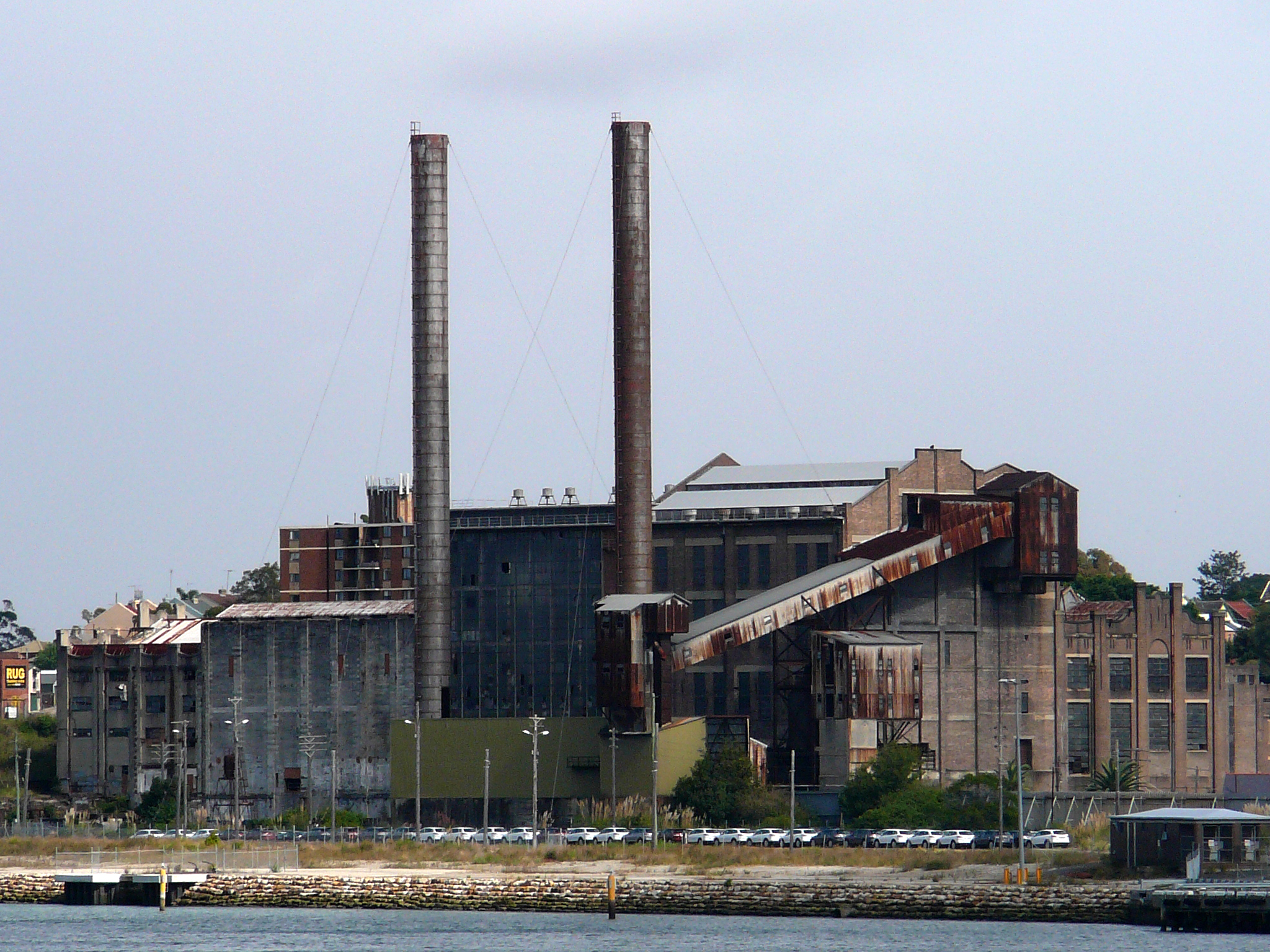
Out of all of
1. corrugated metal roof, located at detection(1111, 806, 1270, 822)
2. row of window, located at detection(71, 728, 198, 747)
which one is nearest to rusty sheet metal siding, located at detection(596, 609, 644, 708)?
row of window, located at detection(71, 728, 198, 747)

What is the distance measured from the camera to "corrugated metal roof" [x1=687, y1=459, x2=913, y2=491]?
149 m

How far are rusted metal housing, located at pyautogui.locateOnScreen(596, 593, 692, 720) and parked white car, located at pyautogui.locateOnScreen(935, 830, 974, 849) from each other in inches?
794

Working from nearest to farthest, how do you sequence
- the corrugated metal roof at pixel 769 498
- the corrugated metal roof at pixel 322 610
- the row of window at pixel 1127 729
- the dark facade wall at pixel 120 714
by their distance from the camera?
the corrugated metal roof at pixel 322 610 → the row of window at pixel 1127 729 → the corrugated metal roof at pixel 769 498 → the dark facade wall at pixel 120 714

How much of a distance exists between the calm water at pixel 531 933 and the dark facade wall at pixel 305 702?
138 feet

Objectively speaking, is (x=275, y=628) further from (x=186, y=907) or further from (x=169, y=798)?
(x=186, y=907)

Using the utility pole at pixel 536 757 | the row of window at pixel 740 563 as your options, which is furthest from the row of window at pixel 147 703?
the row of window at pixel 740 563

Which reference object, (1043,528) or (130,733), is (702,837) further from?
(130,733)

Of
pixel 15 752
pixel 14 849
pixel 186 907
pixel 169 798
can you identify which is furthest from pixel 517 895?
pixel 15 752

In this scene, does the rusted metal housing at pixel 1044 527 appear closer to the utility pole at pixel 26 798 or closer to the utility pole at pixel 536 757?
the utility pole at pixel 536 757

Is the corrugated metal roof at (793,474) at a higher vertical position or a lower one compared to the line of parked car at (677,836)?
higher

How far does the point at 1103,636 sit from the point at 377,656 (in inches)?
1830

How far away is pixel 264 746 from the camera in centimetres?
13738

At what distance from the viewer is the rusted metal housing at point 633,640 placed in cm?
12112

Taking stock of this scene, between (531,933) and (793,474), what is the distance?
72584mm
